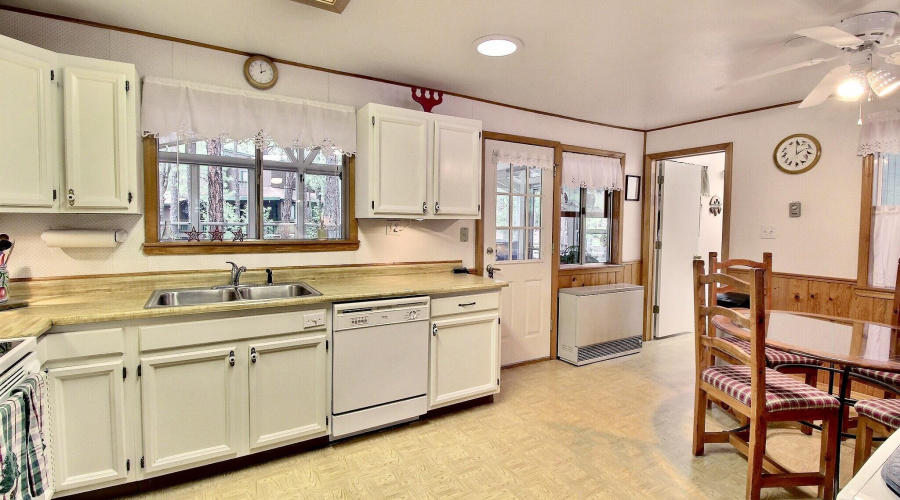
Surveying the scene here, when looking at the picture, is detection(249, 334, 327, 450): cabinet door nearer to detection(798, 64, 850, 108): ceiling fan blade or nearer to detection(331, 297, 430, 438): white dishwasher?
detection(331, 297, 430, 438): white dishwasher

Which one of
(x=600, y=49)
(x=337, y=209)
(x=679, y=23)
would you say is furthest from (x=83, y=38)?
(x=679, y=23)

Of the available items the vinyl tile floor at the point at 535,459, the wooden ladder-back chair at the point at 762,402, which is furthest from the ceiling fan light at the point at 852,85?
the vinyl tile floor at the point at 535,459

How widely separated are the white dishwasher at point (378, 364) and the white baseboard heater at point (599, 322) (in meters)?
1.81

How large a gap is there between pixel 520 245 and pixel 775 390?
2.22m

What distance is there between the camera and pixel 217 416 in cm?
213

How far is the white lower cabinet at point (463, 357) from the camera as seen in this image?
2.77m

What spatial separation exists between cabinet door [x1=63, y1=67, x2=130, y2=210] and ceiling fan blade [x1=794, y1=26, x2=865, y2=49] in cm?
309

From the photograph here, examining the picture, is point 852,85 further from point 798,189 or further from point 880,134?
point 798,189

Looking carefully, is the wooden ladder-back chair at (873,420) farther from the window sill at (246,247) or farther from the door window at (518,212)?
the window sill at (246,247)

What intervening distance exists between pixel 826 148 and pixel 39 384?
195 inches

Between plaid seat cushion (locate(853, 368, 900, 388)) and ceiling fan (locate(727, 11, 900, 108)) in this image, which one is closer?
ceiling fan (locate(727, 11, 900, 108))

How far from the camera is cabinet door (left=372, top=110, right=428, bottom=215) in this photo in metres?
2.82

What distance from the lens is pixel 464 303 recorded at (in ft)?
9.35

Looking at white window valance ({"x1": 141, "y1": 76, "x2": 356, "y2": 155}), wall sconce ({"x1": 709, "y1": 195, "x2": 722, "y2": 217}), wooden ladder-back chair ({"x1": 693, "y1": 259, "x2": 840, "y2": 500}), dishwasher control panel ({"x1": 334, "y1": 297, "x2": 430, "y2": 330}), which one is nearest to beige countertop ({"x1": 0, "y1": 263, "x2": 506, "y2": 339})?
dishwasher control panel ({"x1": 334, "y1": 297, "x2": 430, "y2": 330})
